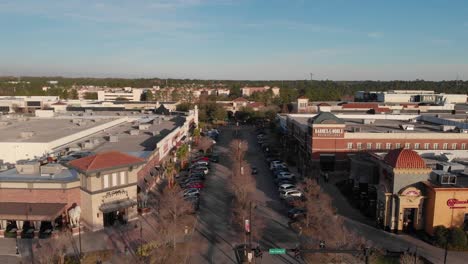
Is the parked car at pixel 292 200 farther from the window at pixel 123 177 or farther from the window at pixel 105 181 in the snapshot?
the window at pixel 105 181

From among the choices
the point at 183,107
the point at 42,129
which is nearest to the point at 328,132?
Answer: the point at 42,129

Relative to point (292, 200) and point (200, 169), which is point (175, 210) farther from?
point (200, 169)

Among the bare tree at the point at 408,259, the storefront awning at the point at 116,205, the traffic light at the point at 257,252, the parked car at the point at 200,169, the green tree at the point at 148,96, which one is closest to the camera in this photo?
the bare tree at the point at 408,259

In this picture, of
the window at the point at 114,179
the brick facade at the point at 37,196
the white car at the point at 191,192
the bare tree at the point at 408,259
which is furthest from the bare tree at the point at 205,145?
the bare tree at the point at 408,259

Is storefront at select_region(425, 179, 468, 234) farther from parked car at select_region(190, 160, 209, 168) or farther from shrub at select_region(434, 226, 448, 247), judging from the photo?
parked car at select_region(190, 160, 209, 168)

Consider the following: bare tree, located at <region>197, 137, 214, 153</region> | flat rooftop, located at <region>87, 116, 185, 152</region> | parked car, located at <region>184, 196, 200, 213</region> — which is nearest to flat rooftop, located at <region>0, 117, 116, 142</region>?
flat rooftop, located at <region>87, 116, 185, 152</region>

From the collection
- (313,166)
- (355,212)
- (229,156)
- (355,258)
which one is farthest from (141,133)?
(355,258)
